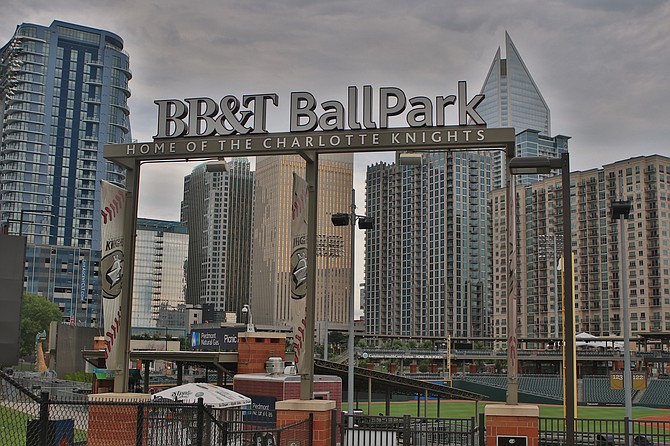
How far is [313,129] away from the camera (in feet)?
64.2

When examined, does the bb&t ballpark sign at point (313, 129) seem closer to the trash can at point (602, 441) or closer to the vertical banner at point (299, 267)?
the vertical banner at point (299, 267)

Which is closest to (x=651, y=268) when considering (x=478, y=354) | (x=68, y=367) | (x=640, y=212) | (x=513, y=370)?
(x=640, y=212)

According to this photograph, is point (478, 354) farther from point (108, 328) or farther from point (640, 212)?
point (108, 328)

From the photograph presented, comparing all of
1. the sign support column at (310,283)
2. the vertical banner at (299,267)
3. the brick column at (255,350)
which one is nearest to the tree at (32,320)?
the brick column at (255,350)

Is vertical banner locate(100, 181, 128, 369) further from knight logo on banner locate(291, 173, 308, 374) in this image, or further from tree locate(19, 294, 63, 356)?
tree locate(19, 294, 63, 356)

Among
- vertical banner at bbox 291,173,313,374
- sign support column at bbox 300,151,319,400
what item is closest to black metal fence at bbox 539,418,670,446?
sign support column at bbox 300,151,319,400

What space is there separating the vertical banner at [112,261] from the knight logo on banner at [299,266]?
5.18 meters

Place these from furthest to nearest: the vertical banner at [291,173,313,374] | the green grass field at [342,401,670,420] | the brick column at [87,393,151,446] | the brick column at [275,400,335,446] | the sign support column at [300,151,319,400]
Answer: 1. the green grass field at [342,401,670,420]
2. the brick column at [87,393,151,446]
3. the vertical banner at [291,173,313,374]
4. the sign support column at [300,151,319,400]
5. the brick column at [275,400,335,446]

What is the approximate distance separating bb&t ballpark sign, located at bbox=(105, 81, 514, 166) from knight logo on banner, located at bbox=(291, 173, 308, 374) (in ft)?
4.40

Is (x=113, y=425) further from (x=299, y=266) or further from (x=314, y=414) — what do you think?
(x=299, y=266)

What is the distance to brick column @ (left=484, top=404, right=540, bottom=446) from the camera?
663 inches

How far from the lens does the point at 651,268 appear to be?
154000 mm

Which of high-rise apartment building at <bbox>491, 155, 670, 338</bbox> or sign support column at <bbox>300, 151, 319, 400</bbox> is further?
high-rise apartment building at <bbox>491, 155, 670, 338</bbox>

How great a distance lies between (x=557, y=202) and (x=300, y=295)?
539ft
